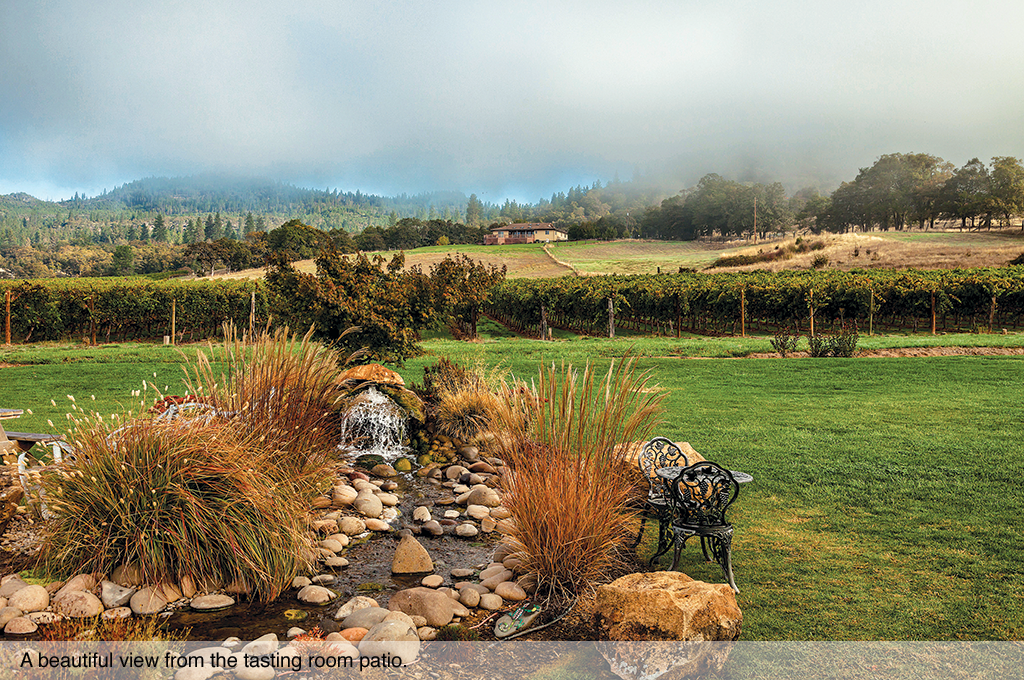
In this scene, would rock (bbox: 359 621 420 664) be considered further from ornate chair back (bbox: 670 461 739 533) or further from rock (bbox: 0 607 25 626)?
rock (bbox: 0 607 25 626)

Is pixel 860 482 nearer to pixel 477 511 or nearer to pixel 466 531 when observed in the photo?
pixel 477 511

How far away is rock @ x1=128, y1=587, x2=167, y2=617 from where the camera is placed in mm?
3738

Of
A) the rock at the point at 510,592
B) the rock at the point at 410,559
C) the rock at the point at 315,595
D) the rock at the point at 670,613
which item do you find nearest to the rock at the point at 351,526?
the rock at the point at 410,559

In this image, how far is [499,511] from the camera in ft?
19.1

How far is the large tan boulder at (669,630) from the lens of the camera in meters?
3.06

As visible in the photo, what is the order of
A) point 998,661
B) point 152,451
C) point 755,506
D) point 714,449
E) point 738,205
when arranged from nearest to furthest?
point 998,661 → point 152,451 → point 755,506 → point 714,449 → point 738,205

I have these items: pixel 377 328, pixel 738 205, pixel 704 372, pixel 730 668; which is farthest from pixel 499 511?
pixel 738 205

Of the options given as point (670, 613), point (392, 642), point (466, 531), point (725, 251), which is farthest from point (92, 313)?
point (725, 251)

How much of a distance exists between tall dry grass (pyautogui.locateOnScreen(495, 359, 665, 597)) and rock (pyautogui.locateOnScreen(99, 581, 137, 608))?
2.45 meters

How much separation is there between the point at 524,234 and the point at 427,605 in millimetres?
98805

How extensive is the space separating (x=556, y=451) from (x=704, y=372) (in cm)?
1008

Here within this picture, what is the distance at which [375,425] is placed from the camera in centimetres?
829

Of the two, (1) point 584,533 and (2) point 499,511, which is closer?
(1) point 584,533

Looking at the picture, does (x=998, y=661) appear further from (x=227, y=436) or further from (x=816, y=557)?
(x=227, y=436)
